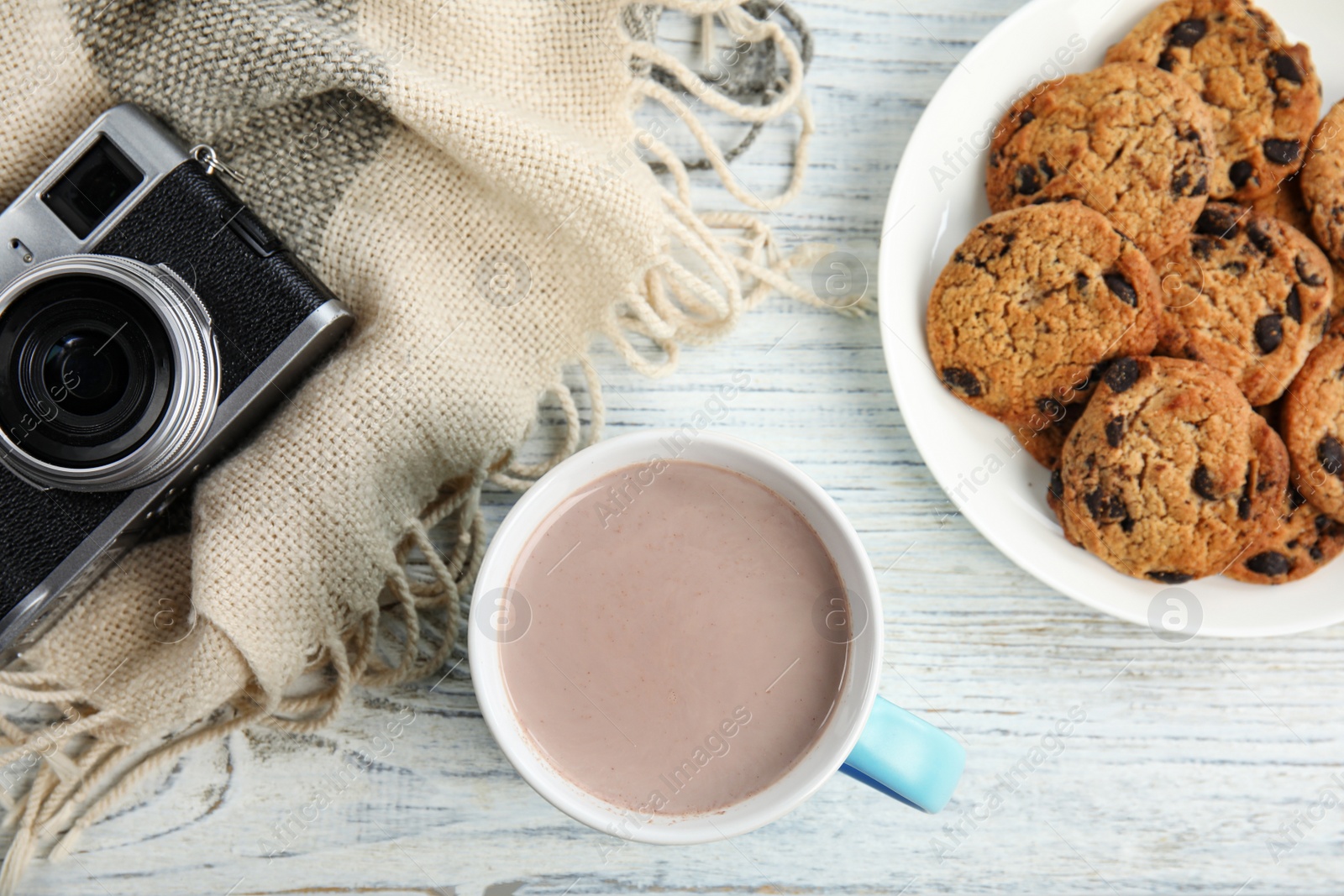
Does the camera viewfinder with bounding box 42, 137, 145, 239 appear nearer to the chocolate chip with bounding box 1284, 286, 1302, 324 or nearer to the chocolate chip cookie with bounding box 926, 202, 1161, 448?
A: the chocolate chip cookie with bounding box 926, 202, 1161, 448

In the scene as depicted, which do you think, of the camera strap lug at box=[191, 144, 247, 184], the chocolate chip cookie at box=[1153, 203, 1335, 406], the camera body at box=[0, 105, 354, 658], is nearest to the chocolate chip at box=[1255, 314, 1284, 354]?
the chocolate chip cookie at box=[1153, 203, 1335, 406]

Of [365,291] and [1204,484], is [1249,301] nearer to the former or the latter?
[1204,484]

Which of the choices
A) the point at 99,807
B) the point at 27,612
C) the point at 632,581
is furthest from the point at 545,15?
the point at 99,807

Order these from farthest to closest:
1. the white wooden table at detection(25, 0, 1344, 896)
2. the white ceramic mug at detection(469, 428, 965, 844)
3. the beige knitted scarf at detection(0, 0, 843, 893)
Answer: the white wooden table at detection(25, 0, 1344, 896) < the beige knitted scarf at detection(0, 0, 843, 893) < the white ceramic mug at detection(469, 428, 965, 844)

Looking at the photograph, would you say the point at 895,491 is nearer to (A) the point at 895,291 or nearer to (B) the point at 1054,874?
(A) the point at 895,291

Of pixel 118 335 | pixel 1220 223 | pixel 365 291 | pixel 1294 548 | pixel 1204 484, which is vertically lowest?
pixel 1294 548

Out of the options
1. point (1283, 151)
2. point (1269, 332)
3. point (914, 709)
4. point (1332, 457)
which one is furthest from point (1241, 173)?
point (914, 709)
